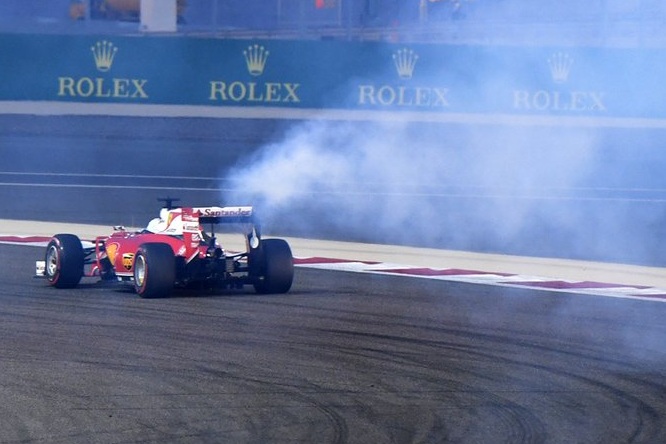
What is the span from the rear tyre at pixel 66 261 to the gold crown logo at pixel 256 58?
16.7 meters

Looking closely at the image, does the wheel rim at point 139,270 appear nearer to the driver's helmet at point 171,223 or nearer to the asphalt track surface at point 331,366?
the asphalt track surface at point 331,366

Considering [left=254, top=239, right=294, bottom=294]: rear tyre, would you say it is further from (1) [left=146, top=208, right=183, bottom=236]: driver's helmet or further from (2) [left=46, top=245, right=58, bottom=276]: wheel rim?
(2) [left=46, top=245, right=58, bottom=276]: wheel rim

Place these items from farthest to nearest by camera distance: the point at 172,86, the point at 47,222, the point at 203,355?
the point at 172,86
the point at 47,222
the point at 203,355

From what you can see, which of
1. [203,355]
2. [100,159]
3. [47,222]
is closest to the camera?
[203,355]

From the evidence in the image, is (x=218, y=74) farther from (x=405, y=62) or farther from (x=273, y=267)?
(x=273, y=267)

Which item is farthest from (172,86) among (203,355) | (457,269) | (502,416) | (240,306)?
(502,416)

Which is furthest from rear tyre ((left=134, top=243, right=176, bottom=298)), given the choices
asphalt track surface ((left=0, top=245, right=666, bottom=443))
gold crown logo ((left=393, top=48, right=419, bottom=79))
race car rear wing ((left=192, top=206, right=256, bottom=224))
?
gold crown logo ((left=393, top=48, right=419, bottom=79))

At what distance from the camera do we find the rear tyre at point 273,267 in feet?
34.5

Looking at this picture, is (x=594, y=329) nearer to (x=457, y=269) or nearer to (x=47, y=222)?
(x=457, y=269)

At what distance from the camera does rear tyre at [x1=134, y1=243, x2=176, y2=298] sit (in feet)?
33.0

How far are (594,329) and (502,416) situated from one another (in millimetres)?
2890

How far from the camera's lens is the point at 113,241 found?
10.8 m

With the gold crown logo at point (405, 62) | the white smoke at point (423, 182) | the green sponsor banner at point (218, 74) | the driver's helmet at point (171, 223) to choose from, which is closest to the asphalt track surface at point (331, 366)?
the driver's helmet at point (171, 223)

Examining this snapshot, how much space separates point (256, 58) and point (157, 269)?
57.8ft
